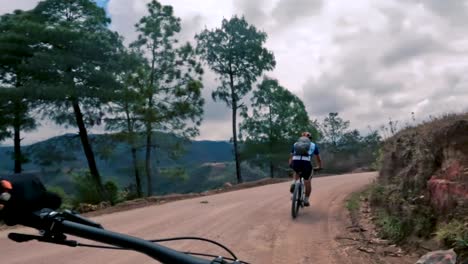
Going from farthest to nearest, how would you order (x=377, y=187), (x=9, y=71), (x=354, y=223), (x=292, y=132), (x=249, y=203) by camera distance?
(x=292, y=132), (x=9, y=71), (x=249, y=203), (x=377, y=187), (x=354, y=223)

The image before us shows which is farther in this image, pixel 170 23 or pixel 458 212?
pixel 170 23

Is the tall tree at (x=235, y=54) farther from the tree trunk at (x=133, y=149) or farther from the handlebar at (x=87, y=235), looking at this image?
the handlebar at (x=87, y=235)

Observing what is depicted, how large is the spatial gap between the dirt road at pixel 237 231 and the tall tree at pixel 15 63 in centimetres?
1045

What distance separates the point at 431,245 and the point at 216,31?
32610 millimetres

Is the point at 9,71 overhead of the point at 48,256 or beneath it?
overhead

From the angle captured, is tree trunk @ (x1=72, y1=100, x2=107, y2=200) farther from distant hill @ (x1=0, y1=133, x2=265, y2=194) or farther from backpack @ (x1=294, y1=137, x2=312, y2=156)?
backpack @ (x1=294, y1=137, x2=312, y2=156)

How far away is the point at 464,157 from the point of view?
6926 millimetres

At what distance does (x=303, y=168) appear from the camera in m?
10.6

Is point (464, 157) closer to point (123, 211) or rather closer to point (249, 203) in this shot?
point (249, 203)

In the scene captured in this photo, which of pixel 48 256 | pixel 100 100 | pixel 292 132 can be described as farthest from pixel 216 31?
pixel 48 256

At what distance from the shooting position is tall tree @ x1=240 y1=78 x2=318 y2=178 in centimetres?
4159

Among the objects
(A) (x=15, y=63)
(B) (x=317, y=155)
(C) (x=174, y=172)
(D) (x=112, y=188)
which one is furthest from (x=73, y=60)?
(B) (x=317, y=155)

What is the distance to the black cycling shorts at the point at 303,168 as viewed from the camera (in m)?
10.6

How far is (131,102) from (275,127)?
2006 centimetres
